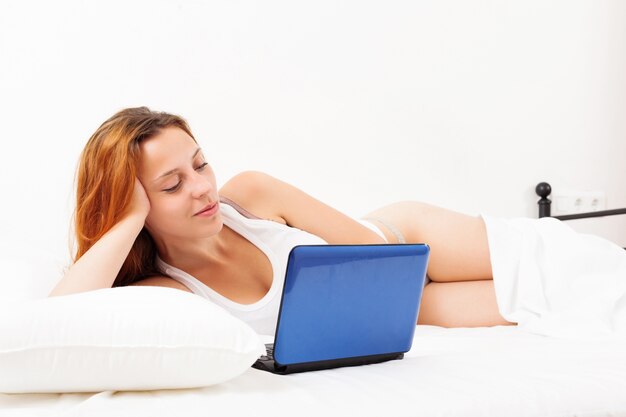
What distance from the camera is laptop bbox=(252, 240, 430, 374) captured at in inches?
45.6

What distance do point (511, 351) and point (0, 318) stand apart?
2.93 ft

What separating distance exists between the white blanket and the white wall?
80cm

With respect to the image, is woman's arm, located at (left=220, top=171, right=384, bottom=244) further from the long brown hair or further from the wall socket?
the wall socket

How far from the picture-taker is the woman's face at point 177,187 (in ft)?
5.54

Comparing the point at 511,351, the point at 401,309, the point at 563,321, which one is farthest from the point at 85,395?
the point at 563,321

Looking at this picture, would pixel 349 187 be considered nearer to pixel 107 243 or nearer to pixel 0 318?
pixel 107 243

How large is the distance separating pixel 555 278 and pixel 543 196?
3.96 feet

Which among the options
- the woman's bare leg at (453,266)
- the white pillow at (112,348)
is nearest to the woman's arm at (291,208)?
the woman's bare leg at (453,266)

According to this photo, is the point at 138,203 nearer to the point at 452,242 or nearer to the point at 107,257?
the point at 107,257

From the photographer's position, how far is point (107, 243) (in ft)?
5.25

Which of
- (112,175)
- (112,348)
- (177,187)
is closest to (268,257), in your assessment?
(177,187)

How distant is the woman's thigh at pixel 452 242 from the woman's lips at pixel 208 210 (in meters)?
0.65

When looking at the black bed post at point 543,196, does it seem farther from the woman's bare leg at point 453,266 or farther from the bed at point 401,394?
the bed at point 401,394

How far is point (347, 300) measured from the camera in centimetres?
121
